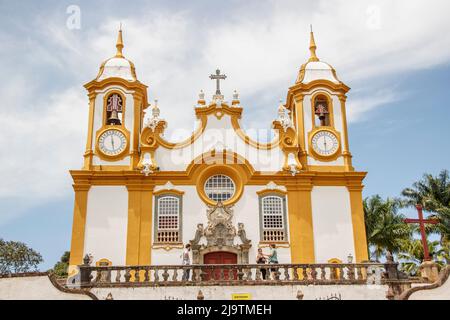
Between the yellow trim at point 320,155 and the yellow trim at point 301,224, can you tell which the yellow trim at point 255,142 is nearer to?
the yellow trim at point 320,155

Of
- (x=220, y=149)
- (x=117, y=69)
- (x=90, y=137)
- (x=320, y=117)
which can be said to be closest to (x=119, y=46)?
Answer: (x=117, y=69)

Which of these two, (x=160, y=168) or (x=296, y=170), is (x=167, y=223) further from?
(x=296, y=170)

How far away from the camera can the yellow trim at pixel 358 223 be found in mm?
21625

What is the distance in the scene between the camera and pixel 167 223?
2169 centimetres

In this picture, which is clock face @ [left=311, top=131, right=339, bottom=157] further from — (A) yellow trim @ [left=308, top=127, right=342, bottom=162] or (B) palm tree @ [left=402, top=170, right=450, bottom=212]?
(B) palm tree @ [left=402, top=170, right=450, bottom=212]

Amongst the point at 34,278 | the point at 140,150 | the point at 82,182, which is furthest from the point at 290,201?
the point at 34,278

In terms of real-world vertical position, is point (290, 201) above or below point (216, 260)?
above

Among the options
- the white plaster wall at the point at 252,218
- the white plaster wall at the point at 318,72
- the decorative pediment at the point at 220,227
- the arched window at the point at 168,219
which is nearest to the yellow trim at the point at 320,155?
the white plaster wall at the point at 318,72

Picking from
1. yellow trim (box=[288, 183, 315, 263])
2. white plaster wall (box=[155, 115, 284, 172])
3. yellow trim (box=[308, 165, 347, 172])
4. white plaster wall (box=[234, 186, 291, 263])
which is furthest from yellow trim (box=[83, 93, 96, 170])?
yellow trim (box=[308, 165, 347, 172])

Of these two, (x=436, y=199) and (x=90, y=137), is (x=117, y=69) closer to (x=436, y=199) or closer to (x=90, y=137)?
(x=90, y=137)

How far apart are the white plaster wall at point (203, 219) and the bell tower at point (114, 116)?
119 inches

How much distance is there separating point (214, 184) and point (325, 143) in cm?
542

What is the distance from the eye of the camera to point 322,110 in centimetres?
2445
